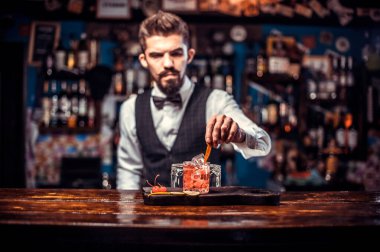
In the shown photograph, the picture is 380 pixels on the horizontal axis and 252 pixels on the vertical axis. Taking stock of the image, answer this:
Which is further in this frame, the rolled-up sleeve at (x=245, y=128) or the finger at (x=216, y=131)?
the rolled-up sleeve at (x=245, y=128)

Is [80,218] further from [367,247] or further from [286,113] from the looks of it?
[286,113]

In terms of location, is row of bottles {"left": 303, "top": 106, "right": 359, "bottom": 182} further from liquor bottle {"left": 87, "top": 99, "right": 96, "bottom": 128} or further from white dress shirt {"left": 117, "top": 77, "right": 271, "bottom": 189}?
white dress shirt {"left": 117, "top": 77, "right": 271, "bottom": 189}

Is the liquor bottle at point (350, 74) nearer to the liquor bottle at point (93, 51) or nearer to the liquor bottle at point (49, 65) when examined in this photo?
the liquor bottle at point (93, 51)

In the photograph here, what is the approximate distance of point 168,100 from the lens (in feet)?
9.62

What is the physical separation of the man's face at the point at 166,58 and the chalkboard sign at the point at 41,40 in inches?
127

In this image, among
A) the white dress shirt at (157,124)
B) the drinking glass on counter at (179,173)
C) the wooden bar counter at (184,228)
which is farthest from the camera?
the white dress shirt at (157,124)

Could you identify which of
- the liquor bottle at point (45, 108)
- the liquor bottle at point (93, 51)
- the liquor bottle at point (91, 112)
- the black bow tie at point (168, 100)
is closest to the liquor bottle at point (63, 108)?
the liquor bottle at point (45, 108)

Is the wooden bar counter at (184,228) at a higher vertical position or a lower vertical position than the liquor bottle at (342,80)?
lower

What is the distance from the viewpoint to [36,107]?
5.64 meters

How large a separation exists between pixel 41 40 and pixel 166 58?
135 inches

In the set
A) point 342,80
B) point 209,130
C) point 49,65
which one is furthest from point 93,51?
point 209,130

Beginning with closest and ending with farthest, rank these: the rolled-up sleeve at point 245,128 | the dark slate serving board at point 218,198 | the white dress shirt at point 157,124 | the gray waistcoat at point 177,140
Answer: the dark slate serving board at point 218,198, the rolled-up sleeve at point 245,128, the gray waistcoat at point 177,140, the white dress shirt at point 157,124

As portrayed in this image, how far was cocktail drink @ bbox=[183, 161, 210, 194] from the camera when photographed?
191 centimetres

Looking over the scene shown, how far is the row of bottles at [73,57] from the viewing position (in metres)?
5.49
